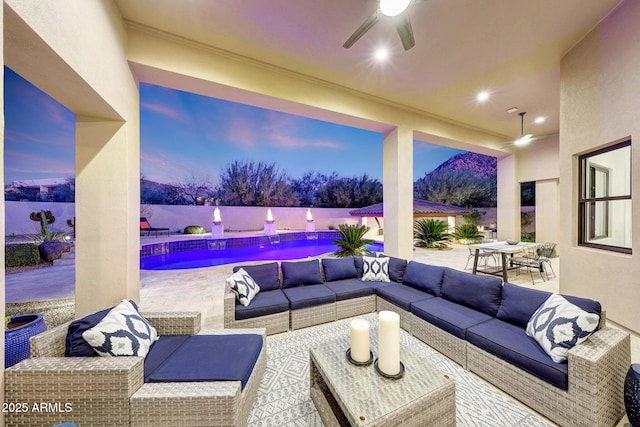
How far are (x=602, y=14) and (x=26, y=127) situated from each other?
48.6 feet

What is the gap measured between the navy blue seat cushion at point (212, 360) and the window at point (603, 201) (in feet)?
16.9

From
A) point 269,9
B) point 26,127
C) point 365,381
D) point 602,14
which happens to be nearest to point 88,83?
point 269,9

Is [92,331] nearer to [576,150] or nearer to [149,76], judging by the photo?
[149,76]

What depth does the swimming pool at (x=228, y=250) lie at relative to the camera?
310 inches

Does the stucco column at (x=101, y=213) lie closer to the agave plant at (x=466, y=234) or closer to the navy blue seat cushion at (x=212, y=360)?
the navy blue seat cushion at (x=212, y=360)

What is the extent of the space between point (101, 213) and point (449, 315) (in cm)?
434

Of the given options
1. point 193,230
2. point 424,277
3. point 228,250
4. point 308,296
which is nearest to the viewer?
point 308,296

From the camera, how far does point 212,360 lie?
5.75 ft

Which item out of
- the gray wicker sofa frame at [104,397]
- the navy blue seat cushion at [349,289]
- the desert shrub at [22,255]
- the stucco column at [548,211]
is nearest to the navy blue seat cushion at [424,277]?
the navy blue seat cushion at [349,289]

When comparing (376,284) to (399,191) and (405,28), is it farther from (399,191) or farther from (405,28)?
(405,28)

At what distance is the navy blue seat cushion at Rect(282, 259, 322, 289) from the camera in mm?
3479

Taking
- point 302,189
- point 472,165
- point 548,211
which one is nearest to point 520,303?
point 548,211

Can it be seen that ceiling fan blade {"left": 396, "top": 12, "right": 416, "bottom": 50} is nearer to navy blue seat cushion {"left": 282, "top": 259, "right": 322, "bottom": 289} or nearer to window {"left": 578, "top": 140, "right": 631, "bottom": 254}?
navy blue seat cushion {"left": 282, "top": 259, "right": 322, "bottom": 289}

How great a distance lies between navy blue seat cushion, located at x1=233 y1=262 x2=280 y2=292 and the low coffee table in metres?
1.65
